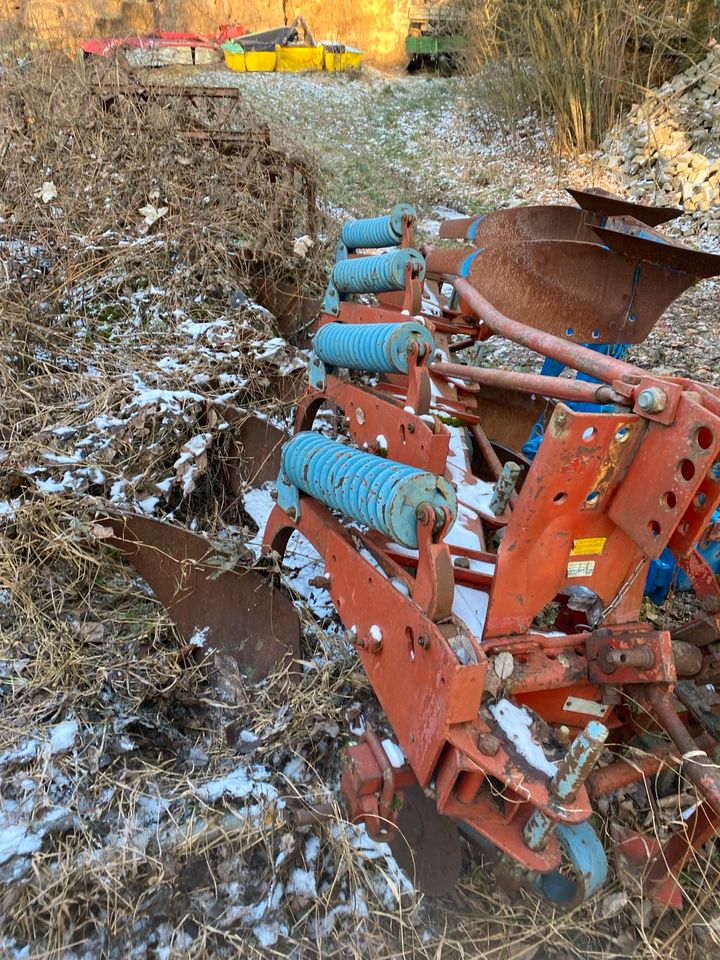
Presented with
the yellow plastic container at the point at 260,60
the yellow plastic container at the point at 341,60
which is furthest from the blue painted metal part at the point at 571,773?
the yellow plastic container at the point at 341,60

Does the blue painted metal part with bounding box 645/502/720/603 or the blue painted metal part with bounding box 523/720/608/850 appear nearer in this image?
the blue painted metal part with bounding box 523/720/608/850

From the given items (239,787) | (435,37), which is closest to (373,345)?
(239,787)

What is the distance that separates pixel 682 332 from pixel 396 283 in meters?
3.41

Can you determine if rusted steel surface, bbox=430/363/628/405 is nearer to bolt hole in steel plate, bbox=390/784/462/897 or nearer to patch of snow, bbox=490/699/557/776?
patch of snow, bbox=490/699/557/776

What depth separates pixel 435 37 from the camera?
17.6 meters

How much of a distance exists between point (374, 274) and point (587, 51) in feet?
27.9

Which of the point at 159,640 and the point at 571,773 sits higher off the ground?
the point at 571,773

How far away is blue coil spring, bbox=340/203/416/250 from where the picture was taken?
11.7 feet

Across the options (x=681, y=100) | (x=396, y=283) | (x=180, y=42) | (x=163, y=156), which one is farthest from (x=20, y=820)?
(x=180, y=42)

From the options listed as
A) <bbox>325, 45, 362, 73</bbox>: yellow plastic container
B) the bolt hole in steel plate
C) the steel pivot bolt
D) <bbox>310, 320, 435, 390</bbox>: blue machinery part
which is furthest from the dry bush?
the bolt hole in steel plate

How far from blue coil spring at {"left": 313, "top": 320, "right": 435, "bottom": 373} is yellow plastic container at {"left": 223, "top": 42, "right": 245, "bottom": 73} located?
1630 centimetres

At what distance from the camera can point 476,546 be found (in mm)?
→ 2445

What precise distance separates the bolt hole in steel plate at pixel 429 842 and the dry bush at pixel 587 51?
10077mm

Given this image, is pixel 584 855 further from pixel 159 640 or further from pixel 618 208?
pixel 618 208
